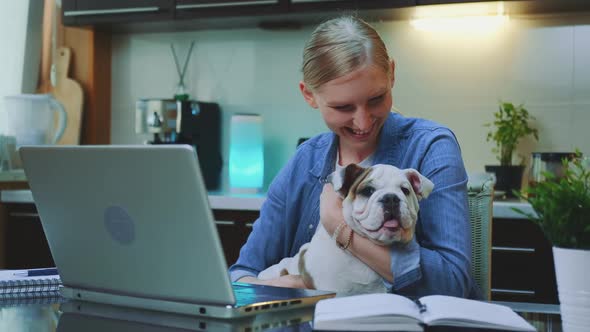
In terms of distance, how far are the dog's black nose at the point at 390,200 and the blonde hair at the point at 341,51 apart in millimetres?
286

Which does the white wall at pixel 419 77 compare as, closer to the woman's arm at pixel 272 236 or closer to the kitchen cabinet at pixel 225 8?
the kitchen cabinet at pixel 225 8

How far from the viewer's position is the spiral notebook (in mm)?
1515

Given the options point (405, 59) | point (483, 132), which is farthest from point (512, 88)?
point (405, 59)

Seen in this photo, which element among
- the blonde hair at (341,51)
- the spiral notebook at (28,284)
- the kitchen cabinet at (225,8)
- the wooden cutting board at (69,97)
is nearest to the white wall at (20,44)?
the wooden cutting board at (69,97)

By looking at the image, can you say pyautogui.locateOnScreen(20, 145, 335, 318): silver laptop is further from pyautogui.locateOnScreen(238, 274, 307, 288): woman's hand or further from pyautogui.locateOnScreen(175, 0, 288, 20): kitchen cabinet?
pyautogui.locateOnScreen(175, 0, 288, 20): kitchen cabinet

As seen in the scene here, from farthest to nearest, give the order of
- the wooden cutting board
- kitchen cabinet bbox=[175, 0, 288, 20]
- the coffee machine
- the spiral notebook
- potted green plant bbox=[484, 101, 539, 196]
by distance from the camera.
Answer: the wooden cutting board < the coffee machine < kitchen cabinet bbox=[175, 0, 288, 20] < potted green plant bbox=[484, 101, 539, 196] < the spiral notebook

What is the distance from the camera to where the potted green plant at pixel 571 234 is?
3.59 feet

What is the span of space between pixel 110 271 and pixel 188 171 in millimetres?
281

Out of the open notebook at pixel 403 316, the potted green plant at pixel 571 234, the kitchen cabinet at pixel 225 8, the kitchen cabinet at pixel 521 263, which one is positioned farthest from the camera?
the kitchen cabinet at pixel 225 8

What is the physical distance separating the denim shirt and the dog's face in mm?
59

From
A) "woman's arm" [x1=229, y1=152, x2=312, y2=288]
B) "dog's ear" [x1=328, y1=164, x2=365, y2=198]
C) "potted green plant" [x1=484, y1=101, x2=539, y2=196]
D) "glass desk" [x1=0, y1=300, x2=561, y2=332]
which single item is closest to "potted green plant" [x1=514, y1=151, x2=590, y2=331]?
"glass desk" [x1=0, y1=300, x2=561, y2=332]

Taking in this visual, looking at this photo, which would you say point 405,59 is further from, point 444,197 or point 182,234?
point 182,234

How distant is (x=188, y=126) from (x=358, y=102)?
2.15m

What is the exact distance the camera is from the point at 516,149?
3.20m
